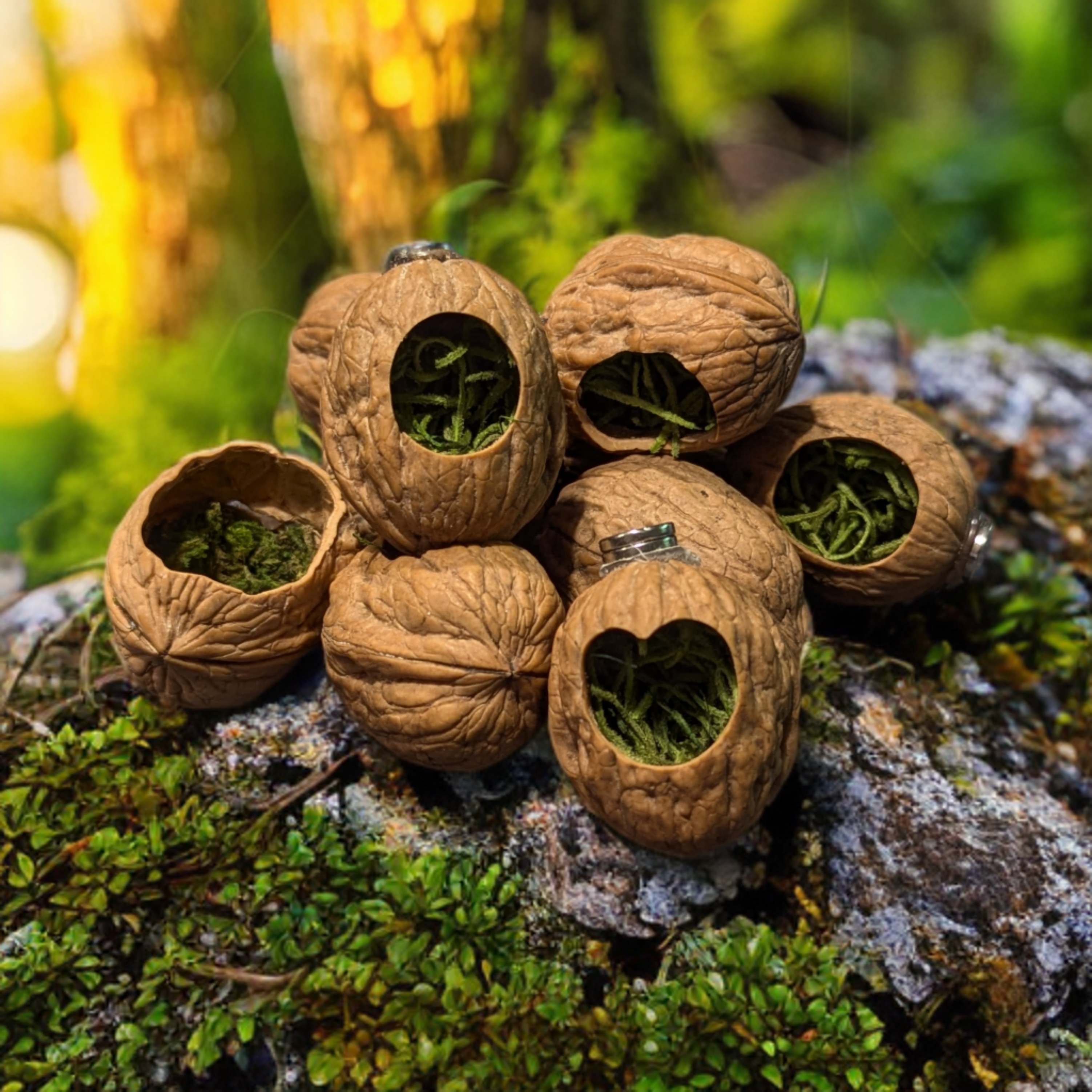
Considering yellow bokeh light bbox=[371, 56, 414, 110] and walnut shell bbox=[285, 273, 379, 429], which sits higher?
yellow bokeh light bbox=[371, 56, 414, 110]

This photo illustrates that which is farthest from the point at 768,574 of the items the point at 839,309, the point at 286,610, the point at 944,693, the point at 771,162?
the point at 771,162

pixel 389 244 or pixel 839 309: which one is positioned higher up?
pixel 389 244

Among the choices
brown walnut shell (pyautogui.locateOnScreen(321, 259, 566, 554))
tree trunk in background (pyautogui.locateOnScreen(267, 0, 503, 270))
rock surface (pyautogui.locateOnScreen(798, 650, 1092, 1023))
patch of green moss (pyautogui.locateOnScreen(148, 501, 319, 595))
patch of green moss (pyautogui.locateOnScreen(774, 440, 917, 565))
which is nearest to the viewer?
brown walnut shell (pyautogui.locateOnScreen(321, 259, 566, 554))

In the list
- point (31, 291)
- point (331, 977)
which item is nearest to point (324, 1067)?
point (331, 977)

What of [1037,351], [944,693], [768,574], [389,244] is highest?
[389,244]

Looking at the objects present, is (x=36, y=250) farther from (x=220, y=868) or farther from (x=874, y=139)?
(x=874, y=139)

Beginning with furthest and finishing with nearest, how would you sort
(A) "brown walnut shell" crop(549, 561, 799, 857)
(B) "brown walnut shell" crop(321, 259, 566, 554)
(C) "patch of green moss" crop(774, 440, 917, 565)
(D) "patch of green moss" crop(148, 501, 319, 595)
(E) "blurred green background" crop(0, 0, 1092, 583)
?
1. (E) "blurred green background" crop(0, 0, 1092, 583)
2. (C) "patch of green moss" crop(774, 440, 917, 565)
3. (D) "patch of green moss" crop(148, 501, 319, 595)
4. (B) "brown walnut shell" crop(321, 259, 566, 554)
5. (A) "brown walnut shell" crop(549, 561, 799, 857)

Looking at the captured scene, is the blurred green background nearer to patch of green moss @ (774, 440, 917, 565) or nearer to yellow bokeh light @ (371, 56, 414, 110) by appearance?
yellow bokeh light @ (371, 56, 414, 110)

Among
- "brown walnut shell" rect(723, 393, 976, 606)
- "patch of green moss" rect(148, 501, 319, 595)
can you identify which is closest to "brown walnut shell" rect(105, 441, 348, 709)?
"patch of green moss" rect(148, 501, 319, 595)
